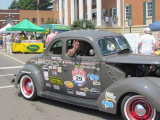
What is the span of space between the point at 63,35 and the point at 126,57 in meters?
1.62

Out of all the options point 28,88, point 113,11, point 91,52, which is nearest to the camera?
point 91,52

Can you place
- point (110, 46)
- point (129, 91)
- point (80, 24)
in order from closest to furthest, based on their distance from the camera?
point (129, 91) → point (110, 46) → point (80, 24)

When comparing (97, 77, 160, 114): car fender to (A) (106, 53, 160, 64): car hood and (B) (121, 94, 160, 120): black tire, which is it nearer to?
(B) (121, 94, 160, 120): black tire

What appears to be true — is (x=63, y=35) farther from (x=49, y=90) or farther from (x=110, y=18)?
→ (x=110, y=18)

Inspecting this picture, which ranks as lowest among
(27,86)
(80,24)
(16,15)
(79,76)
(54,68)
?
(27,86)

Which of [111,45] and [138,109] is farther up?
[111,45]

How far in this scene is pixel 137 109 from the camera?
3.79 metres

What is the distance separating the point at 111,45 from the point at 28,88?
8.12 ft

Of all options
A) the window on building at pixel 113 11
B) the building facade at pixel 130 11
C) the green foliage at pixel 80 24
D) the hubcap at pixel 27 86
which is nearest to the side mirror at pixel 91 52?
the hubcap at pixel 27 86

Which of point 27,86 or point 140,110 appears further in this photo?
point 27,86

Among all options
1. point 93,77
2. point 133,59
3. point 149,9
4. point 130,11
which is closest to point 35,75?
point 93,77

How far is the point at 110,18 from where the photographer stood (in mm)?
28453

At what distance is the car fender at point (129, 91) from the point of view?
139 inches

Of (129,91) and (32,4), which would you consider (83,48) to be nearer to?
(129,91)
